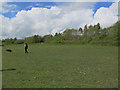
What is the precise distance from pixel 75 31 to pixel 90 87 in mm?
78396

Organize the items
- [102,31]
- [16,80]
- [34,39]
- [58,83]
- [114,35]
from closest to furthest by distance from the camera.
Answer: [58,83]
[16,80]
[114,35]
[102,31]
[34,39]

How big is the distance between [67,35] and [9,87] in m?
76.5

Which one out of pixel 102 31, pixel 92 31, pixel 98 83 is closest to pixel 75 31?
pixel 92 31

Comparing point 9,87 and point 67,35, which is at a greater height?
point 67,35

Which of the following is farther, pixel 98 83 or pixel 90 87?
pixel 98 83

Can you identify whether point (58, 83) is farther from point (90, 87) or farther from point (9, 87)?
point (9, 87)

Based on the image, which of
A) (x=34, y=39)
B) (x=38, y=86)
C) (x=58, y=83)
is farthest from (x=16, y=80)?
(x=34, y=39)

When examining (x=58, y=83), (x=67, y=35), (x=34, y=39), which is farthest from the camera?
(x=34, y=39)

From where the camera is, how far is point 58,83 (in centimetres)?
624

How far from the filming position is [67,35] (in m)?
81.6

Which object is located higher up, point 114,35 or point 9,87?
point 114,35

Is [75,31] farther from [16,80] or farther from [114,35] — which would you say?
[16,80]

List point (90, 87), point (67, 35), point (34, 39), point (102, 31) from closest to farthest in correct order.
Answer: point (90, 87)
point (102, 31)
point (67, 35)
point (34, 39)

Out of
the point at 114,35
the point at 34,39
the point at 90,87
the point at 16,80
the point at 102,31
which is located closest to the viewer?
the point at 90,87
